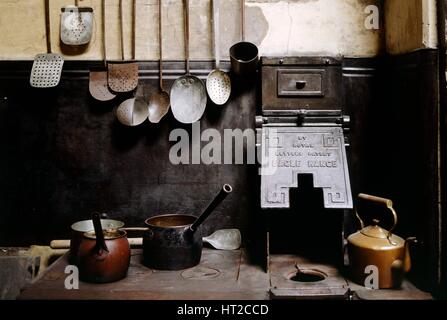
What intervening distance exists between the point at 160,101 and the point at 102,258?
1315 millimetres

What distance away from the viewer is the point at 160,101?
329 cm

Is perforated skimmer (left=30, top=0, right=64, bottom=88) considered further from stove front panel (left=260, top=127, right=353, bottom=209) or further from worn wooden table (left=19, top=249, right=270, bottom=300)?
stove front panel (left=260, top=127, right=353, bottom=209)

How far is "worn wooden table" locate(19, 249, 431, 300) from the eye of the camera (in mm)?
2350

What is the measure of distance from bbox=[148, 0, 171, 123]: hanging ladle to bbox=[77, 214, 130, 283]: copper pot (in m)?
1.06

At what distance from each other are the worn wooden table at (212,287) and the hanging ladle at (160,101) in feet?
3.74

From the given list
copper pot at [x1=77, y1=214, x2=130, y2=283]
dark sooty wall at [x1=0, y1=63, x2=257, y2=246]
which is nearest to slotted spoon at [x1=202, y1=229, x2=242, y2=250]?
dark sooty wall at [x1=0, y1=63, x2=257, y2=246]

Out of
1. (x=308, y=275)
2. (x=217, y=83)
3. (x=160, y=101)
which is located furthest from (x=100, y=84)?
(x=308, y=275)

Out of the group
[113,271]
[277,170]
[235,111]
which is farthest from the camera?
[235,111]

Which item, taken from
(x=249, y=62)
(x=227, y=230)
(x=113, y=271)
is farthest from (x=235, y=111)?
(x=113, y=271)

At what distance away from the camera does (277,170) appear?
9.48 feet
